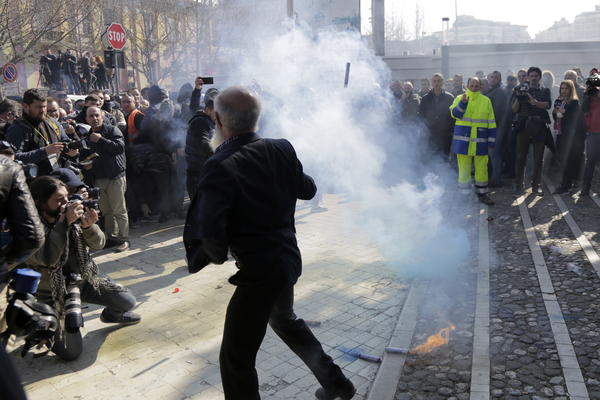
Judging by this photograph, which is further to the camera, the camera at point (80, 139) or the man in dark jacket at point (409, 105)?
the man in dark jacket at point (409, 105)

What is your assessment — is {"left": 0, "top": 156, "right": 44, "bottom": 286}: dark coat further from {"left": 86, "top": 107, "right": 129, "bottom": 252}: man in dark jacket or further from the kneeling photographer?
{"left": 86, "top": 107, "right": 129, "bottom": 252}: man in dark jacket

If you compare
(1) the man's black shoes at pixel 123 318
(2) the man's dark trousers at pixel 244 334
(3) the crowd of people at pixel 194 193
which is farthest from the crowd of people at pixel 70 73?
(2) the man's dark trousers at pixel 244 334

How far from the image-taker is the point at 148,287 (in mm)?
5703

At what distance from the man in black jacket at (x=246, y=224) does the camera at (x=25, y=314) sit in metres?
0.79

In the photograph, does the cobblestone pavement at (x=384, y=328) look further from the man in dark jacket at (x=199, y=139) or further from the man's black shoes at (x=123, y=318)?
the man in dark jacket at (x=199, y=139)

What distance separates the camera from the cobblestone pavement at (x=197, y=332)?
3.75 meters

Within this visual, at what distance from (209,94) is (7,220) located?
487 cm

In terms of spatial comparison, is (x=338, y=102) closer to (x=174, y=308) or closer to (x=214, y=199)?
(x=174, y=308)

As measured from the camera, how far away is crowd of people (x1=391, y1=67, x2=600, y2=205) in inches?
336

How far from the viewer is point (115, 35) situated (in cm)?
1309

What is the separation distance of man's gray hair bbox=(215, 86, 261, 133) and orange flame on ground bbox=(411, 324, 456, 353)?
2.21 m

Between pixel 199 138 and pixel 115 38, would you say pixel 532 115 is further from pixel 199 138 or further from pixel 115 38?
pixel 115 38

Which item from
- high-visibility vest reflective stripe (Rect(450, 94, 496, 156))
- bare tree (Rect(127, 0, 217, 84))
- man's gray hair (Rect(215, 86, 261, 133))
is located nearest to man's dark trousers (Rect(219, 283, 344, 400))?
man's gray hair (Rect(215, 86, 261, 133))

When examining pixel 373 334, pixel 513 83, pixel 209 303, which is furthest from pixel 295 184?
pixel 513 83
